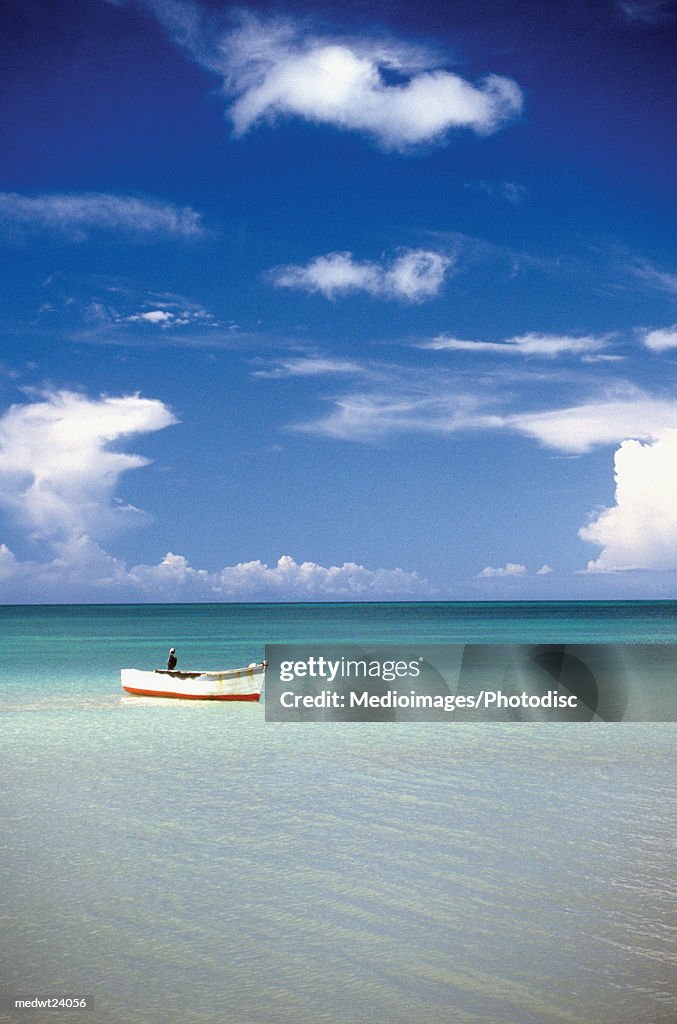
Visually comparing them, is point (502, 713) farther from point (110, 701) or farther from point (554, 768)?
point (110, 701)

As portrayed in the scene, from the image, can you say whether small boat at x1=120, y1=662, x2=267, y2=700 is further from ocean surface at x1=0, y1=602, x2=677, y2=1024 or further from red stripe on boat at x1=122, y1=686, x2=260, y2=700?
ocean surface at x1=0, y1=602, x2=677, y2=1024

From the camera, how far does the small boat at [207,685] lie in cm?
2888

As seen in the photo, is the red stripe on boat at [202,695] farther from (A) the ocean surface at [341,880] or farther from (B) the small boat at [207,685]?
(A) the ocean surface at [341,880]

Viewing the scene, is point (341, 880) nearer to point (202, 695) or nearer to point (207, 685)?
point (207, 685)

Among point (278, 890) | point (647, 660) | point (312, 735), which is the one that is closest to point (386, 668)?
point (647, 660)

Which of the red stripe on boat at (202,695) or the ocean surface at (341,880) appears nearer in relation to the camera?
the ocean surface at (341,880)

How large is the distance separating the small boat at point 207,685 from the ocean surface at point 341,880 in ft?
23.4

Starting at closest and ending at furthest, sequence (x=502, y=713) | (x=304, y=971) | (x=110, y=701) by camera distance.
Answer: (x=304, y=971), (x=502, y=713), (x=110, y=701)

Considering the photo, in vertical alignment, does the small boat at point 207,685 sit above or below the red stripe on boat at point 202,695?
above

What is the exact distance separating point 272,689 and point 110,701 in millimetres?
5768

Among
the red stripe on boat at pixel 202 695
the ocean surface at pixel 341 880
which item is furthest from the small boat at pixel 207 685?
the ocean surface at pixel 341 880

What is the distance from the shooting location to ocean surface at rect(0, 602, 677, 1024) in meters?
8.30

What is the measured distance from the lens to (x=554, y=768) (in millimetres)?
18203

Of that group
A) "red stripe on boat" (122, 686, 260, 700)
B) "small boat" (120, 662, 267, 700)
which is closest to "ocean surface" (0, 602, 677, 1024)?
"small boat" (120, 662, 267, 700)
